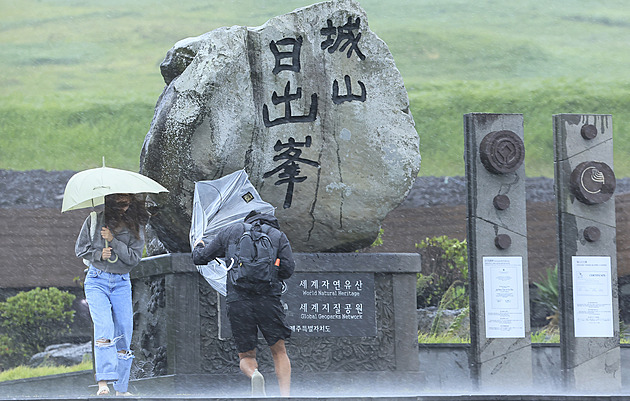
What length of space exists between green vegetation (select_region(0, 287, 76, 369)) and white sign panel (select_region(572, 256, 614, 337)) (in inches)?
337

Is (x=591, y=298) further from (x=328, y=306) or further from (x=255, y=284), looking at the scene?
(x=255, y=284)

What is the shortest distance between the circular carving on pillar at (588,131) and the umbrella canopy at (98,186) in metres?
4.33

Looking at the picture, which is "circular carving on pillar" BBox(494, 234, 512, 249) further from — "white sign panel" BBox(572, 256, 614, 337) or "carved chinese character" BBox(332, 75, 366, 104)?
"carved chinese character" BBox(332, 75, 366, 104)

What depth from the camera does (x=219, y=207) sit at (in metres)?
7.11

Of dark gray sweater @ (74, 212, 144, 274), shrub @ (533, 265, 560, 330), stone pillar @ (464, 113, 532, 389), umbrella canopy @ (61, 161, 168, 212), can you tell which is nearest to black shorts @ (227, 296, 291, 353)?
dark gray sweater @ (74, 212, 144, 274)

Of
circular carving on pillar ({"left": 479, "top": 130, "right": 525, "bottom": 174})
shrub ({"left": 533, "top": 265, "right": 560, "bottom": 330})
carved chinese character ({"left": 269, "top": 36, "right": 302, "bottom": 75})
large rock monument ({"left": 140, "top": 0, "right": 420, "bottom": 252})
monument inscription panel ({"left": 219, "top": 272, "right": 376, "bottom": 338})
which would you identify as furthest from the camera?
shrub ({"left": 533, "top": 265, "right": 560, "bottom": 330})

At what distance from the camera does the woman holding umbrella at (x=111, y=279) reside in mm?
6141

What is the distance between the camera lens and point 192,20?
27766 mm

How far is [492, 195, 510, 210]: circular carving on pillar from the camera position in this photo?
834 centimetres

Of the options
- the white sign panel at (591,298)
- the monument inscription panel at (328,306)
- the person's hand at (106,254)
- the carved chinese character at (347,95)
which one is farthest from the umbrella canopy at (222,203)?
the white sign panel at (591,298)

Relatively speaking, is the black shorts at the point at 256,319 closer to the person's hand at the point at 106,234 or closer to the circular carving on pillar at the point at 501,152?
the person's hand at the point at 106,234

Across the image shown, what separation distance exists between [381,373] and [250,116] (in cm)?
261

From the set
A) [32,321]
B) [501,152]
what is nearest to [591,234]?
[501,152]

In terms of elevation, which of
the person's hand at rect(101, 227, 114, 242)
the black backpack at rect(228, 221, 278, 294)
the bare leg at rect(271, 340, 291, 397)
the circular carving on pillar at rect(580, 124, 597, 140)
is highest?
the circular carving on pillar at rect(580, 124, 597, 140)
